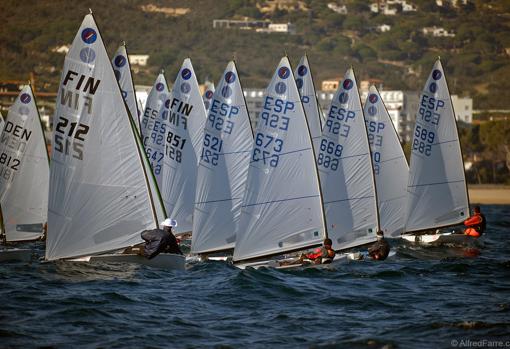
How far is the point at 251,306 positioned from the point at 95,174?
631 cm

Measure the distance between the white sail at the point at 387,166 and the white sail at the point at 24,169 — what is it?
13.0 metres

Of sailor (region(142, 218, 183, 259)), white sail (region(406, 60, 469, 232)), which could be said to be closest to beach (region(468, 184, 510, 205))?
white sail (region(406, 60, 469, 232))

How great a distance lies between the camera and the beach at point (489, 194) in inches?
4023

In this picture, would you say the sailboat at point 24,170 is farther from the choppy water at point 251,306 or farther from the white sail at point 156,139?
the choppy water at point 251,306

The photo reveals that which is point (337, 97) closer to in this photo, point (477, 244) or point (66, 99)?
point (477, 244)

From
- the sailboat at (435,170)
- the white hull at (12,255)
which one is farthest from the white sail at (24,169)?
the sailboat at (435,170)

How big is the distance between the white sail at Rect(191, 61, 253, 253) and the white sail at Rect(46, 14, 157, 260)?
14.3ft

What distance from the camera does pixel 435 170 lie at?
42.7 metres

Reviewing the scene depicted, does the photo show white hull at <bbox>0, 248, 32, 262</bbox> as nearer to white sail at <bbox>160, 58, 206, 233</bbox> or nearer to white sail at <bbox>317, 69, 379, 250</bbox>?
white sail at <bbox>160, 58, 206, 233</bbox>

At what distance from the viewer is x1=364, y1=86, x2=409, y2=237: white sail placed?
140 feet

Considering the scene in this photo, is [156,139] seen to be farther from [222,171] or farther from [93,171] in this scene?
[93,171]

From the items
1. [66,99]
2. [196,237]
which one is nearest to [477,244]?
[196,237]

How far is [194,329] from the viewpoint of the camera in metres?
22.3

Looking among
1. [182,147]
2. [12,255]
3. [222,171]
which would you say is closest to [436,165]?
[182,147]
